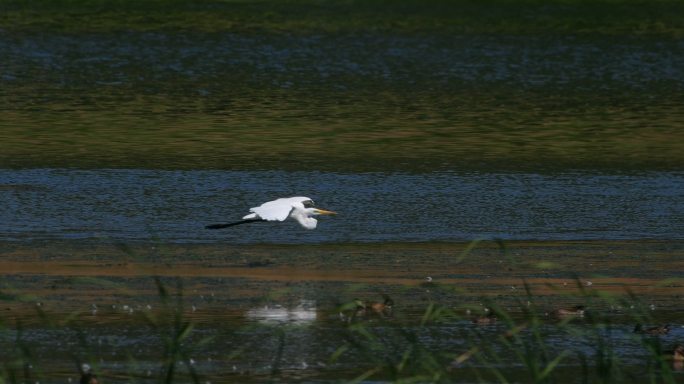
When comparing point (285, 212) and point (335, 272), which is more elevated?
point (285, 212)

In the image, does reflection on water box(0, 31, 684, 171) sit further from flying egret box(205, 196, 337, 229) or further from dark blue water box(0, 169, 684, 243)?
flying egret box(205, 196, 337, 229)

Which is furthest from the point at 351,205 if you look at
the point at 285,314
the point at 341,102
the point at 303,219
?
the point at 341,102

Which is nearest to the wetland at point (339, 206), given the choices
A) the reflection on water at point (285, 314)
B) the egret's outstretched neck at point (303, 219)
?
the reflection on water at point (285, 314)

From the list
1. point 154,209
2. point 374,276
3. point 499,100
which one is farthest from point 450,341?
point 499,100

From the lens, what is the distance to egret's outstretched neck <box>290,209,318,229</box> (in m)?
10.4

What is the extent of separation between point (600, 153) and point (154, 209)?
504 cm

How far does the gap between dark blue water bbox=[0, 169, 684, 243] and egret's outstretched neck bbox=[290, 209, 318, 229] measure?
11.5 inches

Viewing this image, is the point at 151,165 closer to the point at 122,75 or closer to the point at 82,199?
the point at 82,199

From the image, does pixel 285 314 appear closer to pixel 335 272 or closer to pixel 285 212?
pixel 335 272

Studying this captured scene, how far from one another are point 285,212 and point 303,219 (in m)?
0.28

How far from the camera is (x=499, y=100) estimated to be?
63.7 ft

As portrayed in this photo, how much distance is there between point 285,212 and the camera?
10195 mm

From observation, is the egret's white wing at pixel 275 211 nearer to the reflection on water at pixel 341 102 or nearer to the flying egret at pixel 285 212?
the flying egret at pixel 285 212

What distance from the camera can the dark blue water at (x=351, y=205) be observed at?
429 inches
